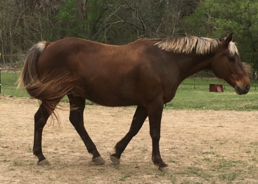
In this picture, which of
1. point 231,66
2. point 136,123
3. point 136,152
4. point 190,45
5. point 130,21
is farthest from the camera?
point 130,21

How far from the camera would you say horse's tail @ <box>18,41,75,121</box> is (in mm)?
5438

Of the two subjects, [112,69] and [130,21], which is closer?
[112,69]

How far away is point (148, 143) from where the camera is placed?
7.43 m

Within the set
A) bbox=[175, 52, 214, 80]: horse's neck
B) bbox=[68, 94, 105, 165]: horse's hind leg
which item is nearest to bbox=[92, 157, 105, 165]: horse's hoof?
bbox=[68, 94, 105, 165]: horse's hind leg

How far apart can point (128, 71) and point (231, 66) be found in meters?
1.44

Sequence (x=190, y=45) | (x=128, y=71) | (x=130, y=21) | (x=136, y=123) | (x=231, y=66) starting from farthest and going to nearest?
(x=130, y=21), (x=136, y=123), (x=190, y=45), (x=231, y=66), (x=128, y=71)

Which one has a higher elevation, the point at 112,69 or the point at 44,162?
the point at 112,69

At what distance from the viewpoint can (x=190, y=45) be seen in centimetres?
561

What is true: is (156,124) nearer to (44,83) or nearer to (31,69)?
(44,83)

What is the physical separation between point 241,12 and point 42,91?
102 feet

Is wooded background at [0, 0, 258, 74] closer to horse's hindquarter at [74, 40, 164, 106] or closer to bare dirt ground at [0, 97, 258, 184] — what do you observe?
bare dirt ground at [0, 97, 258, 184]

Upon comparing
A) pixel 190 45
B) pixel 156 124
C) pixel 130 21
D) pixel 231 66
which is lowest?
pixel 156 124

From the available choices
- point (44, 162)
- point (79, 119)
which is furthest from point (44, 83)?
point (44, 162)

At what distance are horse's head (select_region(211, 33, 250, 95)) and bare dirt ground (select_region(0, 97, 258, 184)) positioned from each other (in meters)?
1.20
